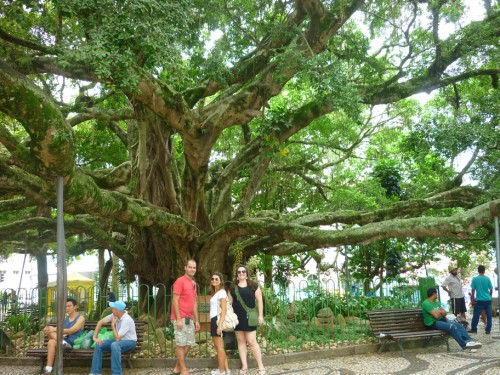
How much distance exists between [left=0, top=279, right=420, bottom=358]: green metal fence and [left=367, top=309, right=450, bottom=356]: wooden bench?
462mm

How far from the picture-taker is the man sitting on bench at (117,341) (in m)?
7.27

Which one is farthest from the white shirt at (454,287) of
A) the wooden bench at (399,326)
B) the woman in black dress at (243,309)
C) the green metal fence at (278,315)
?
the woman in black dress at (243,309)

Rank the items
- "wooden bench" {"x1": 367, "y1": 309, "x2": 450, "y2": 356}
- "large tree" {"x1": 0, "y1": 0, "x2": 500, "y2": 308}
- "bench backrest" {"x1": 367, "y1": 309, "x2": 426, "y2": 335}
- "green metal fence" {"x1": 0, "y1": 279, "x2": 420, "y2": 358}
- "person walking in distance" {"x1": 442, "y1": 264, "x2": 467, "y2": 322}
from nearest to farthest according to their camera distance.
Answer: "large tree" {"x1": 0, "y1": 0, "x2": 500, "y2": 308}
"green metal fence" {"x1": 0, "y1": 279, "x2": 420, "y2": 358}
"wooden bench" {"x1": 367, "y1": 309, "x2": 450, "y2": 356}
"bench backrest" {"x1": 367, "y1": 309, "x2": 426, "y2": 335}
"person walking in distance" {"x1": 442, "y1": 264, "x2": 467, "y2": 322}

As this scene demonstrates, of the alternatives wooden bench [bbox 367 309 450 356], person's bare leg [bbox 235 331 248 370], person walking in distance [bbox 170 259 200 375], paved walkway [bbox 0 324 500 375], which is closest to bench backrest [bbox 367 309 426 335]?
wooden bench [bbox 367 309 450 356]

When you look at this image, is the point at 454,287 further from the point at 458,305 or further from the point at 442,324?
the point at 442,324

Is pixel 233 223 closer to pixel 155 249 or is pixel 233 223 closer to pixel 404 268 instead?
pixel 155 249

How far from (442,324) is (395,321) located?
811 millimetres

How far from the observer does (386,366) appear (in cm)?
818

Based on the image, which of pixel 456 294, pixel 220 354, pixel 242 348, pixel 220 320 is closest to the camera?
pixel 220 320

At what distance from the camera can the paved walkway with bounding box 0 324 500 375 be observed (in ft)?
25.3

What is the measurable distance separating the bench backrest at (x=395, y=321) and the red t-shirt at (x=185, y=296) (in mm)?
3737

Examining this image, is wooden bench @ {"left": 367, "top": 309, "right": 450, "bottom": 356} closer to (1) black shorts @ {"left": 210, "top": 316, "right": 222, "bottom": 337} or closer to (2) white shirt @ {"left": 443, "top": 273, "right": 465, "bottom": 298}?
(2) white shirt @ {"left": 443, "top": 273, "right": 465, "bottom": 298}

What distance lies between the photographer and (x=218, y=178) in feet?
44.7

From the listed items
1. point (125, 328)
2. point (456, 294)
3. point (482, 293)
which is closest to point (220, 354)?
point (125, 328)
